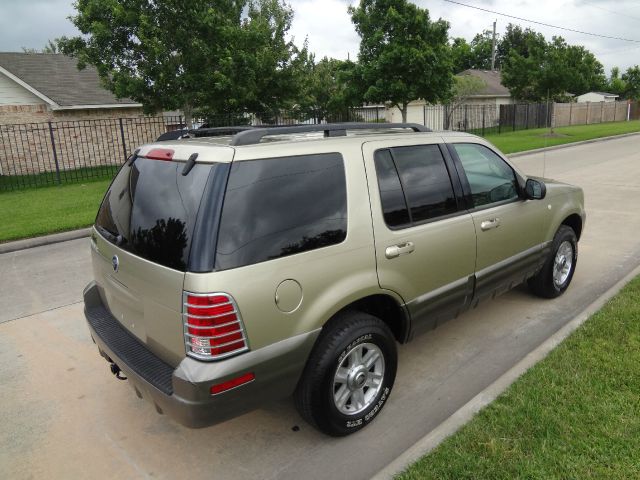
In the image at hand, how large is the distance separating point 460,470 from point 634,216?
25.1 ft

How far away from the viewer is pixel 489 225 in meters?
3.96

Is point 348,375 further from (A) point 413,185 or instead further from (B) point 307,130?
(B) point 307,130

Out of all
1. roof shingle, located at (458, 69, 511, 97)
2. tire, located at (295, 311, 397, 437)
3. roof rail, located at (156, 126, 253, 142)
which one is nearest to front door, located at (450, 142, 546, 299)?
tire, located at (295, 311, 397, 437)

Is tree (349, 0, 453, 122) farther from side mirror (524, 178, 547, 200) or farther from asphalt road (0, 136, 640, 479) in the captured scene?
side mirror (524, 178, 547, 200)

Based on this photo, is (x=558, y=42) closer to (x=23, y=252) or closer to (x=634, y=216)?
(x=634, y=216)

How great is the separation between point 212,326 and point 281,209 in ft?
2.30

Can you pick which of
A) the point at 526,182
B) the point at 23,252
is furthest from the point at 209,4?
the point at 526,182

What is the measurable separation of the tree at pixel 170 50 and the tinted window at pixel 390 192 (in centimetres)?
1347

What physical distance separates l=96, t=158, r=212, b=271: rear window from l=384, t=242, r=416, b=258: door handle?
1220mm

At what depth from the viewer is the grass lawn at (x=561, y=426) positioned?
2.62 m

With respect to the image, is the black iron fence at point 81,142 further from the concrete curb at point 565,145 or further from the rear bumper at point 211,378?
the rear bumper at point 211,378

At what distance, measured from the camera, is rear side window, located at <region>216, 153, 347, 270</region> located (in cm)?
251

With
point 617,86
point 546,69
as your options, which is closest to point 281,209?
point 546,69

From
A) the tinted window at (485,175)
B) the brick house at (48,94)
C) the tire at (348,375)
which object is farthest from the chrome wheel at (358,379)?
the brick house at (48,94)
